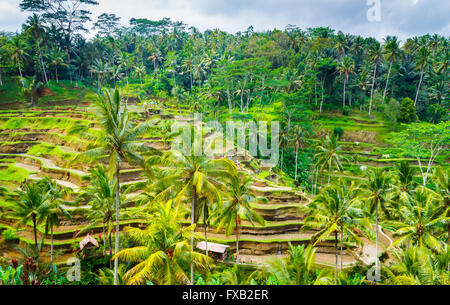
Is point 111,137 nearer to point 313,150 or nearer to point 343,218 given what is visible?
point 343,218

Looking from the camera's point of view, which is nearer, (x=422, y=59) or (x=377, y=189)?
(x=377, y=189)

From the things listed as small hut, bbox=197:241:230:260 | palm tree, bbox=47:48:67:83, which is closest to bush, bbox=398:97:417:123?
small hut, bbox=197:241:230:260

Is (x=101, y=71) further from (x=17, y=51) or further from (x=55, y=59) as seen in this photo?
(x=17, y=51)

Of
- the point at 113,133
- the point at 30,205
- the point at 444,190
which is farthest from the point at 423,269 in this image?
the point at 30,205
